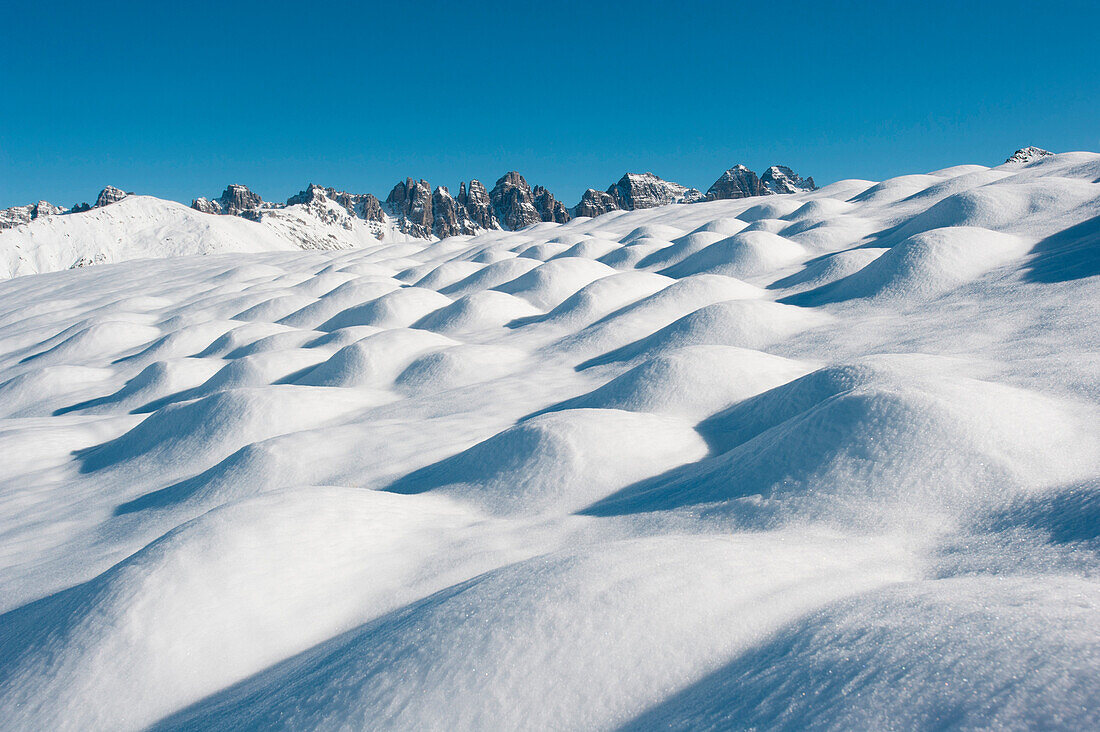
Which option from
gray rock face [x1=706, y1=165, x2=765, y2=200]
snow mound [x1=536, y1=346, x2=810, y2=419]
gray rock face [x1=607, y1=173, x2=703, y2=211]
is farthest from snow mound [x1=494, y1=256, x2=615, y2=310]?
gray rock face [x1=607, y1=173, x2=703, y2=211]

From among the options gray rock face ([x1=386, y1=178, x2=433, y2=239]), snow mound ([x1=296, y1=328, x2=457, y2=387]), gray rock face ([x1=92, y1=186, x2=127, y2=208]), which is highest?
gray rock face ([x1=92, y1=186, x2=127, y2=208])

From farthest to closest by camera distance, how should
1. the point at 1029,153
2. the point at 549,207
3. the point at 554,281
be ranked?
the point at 549,207 < the point at 1029,153 < the point at 554,281

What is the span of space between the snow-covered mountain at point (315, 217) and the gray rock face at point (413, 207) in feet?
0.87

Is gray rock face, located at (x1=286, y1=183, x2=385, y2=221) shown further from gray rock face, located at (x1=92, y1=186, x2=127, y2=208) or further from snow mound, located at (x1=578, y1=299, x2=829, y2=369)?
snow mound, located at (x1=578, y1=299, x2=829, y2=369)

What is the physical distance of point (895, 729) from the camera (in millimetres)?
1651

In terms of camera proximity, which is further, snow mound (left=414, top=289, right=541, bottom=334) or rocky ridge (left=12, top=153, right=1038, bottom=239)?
rocky ridge (left=12, top=153, right=1038, bottom=239)

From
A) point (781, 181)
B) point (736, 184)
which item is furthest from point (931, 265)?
point (781, 181)

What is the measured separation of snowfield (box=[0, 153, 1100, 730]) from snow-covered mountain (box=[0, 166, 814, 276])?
89093 millimetres

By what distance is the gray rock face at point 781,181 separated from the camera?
113331 millimetres

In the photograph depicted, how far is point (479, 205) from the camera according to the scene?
5842 inches

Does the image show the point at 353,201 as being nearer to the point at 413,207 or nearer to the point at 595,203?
the point at 413,207

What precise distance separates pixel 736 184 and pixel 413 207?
277 ft

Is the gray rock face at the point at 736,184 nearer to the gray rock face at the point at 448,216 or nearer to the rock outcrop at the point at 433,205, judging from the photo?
the rock outcrop at the point at 433,205

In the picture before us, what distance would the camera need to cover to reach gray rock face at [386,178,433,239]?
151 metres
